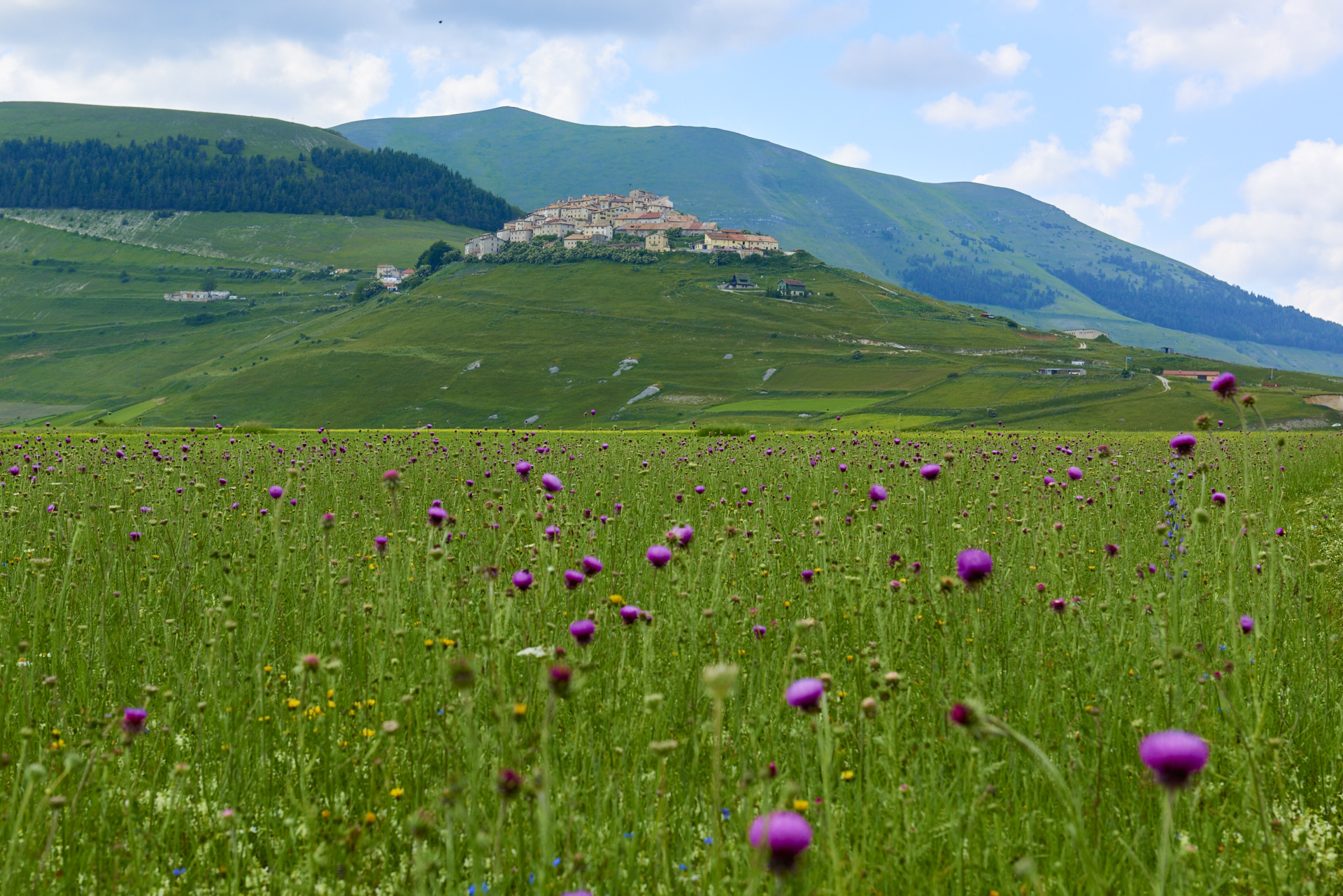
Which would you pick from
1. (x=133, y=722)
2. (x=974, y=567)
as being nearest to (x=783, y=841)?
(x=974, y=567)

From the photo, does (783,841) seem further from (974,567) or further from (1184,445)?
(1184,445)

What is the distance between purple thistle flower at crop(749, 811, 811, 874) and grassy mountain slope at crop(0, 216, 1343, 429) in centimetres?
8291

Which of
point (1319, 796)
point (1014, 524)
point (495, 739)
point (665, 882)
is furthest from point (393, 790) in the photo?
point (1014, 524)

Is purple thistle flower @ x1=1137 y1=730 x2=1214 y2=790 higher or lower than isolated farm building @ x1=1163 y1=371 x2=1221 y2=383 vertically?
lower

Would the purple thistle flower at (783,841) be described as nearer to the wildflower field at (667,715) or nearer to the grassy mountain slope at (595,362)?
the wildflower field at (667,715)

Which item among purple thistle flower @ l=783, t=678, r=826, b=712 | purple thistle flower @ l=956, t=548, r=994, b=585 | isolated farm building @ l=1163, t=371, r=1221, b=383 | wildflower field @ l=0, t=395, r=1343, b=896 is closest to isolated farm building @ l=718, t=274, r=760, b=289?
isolated farm building @ l=1163, t=371, r=1221, b=383

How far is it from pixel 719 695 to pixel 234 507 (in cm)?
934

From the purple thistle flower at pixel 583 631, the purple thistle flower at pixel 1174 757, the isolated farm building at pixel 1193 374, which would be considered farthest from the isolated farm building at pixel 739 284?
the purple thistle flower at pixel 1174 757

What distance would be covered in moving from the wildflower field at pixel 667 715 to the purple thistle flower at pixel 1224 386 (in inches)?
23.0

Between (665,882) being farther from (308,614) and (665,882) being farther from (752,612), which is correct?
(308,614)

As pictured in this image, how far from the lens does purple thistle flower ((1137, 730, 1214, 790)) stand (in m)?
1.81

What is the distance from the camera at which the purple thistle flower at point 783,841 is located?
1.74m

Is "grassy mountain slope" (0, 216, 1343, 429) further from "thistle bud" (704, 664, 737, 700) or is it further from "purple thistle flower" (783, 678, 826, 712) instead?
"thistle bud" (704, 664, 737, 700)

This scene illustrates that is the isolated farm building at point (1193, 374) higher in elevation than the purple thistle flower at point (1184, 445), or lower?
higher
